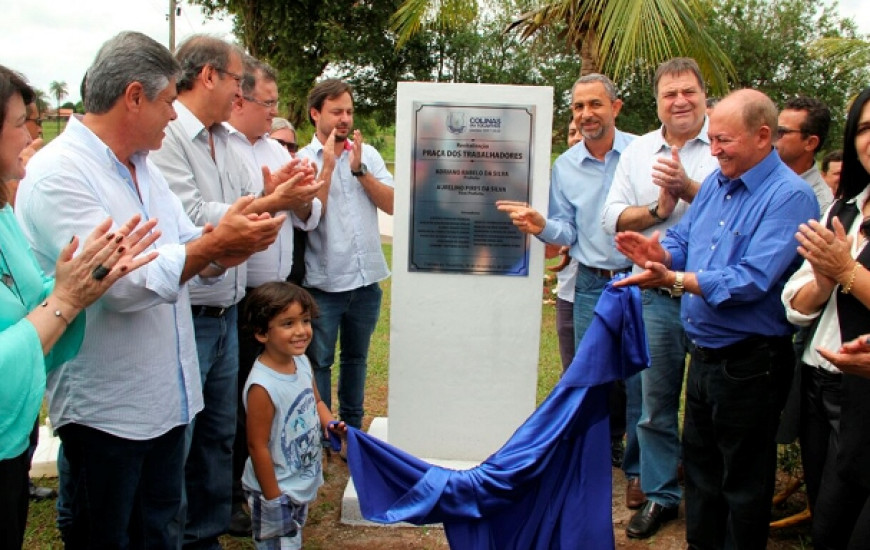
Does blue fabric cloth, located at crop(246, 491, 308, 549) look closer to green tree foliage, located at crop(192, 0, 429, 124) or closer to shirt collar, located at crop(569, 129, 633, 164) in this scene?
shirt collar, located at crop(569, 129, 633, 164)

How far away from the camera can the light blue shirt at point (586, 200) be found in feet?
14.6

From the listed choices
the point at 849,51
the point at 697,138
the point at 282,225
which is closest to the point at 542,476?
the point at 282,225

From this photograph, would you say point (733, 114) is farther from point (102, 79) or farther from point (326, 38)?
point (326, 38)

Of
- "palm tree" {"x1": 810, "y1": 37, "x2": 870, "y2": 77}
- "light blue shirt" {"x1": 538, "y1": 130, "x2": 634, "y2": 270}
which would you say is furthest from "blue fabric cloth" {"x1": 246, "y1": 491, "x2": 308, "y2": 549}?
"palm tree" {"x1": 810, "y1": 37, "x2": 870, "y2": 77}

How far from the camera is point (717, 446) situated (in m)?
3.43

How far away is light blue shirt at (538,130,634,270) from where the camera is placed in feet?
14.6

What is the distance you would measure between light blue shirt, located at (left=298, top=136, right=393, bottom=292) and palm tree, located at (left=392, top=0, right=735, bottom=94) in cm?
485

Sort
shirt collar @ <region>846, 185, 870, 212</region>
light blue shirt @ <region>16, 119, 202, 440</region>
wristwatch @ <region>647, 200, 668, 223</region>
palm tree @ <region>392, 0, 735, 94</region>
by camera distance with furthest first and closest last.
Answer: palm tree @ <region>392, 0, 735, 94</region> < wristwatch @ <region>647, 200, 668, 223</region> < shirt collar @ <region>846, 185, 870, 212</region> < light blue shirt @ <region>16, 119, 202, 440</region>

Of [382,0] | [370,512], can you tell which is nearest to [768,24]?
[382,0]

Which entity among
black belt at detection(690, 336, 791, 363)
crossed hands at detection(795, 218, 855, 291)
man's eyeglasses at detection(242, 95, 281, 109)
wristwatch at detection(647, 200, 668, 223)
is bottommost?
black belt at detection(690, 336, 791, 363)

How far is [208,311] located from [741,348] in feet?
7.37

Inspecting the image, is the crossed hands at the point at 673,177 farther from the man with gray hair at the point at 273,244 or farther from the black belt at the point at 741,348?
the man with gray hair at the point at 273,244

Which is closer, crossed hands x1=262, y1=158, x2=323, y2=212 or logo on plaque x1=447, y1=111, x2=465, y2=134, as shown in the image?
crossed hands x1=262, y1=158, x2=323, y2=212

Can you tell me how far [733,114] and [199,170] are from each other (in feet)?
7.49
